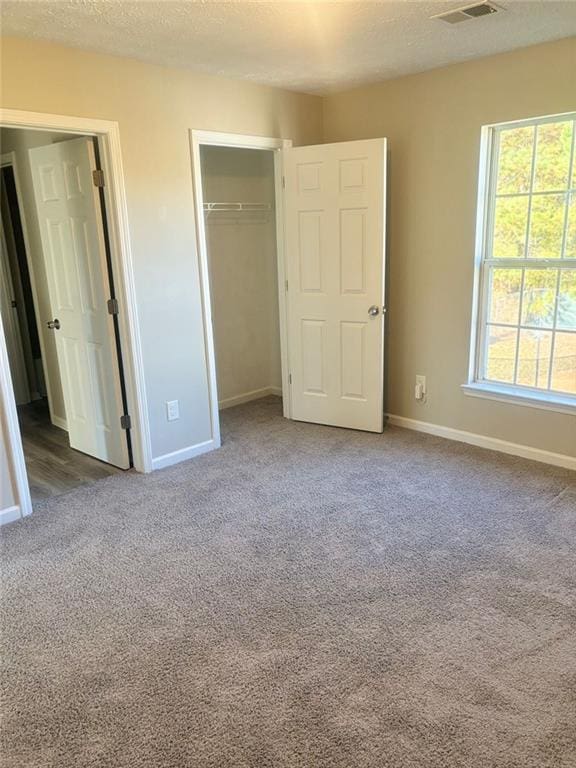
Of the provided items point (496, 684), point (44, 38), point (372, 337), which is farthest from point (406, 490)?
point (44, 38)

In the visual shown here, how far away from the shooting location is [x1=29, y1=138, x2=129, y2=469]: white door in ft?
11.4

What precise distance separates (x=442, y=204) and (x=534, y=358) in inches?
47.7

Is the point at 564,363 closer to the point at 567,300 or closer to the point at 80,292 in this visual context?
the point at 567,300

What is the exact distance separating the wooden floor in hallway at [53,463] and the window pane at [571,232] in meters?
3.16

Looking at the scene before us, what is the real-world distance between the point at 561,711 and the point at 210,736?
3.66 feet

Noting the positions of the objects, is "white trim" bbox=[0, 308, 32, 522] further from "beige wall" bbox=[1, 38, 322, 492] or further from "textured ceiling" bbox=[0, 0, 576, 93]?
"textured ceiling" bbox=[0, 0, 576, 93]

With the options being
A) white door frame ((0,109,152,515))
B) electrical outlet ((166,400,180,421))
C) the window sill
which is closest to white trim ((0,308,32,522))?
white door frame ((0,109,152,515))

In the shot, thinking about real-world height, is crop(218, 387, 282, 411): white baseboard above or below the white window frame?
below

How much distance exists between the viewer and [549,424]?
3637mm

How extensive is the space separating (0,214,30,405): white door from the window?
4084 mm

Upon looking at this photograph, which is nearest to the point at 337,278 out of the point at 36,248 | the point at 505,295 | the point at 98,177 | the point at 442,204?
the point at 442,204

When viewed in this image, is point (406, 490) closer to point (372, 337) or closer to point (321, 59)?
point (372, 337)

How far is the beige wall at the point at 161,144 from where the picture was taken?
3.00 m

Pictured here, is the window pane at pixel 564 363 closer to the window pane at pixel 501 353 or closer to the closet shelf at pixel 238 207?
the window pane at pixel 501 353
